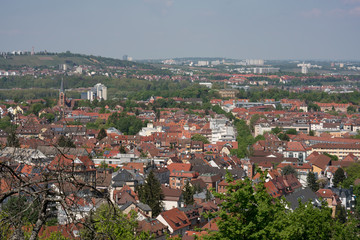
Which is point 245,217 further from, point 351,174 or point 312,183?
point 351,174

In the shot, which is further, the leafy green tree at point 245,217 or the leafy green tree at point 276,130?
the leafy green tree at point 276,130

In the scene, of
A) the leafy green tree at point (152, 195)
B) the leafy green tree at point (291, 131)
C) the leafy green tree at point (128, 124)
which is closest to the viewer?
the leafy green tree at point (152, 195)

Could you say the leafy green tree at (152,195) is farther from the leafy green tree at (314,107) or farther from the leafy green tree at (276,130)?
the leafy green tree at (314,107)

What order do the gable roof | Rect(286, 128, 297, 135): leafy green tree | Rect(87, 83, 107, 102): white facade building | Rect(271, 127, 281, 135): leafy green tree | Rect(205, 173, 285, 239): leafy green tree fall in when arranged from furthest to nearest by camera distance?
1. Rect(87, 83, 107, 102): white facade building
2. Rect(286, 128, 297, 135): leafy green tree
3. Rect(271, 127, 281, 135): leafy green tree
4. the gable roof
5. Rect(205, 173, 285, 239): leafy green tree

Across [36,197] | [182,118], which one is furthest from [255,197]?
[182,118]

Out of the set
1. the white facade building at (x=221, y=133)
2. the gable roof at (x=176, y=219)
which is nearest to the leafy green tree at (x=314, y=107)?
the white facade building at (x=221, y=133)

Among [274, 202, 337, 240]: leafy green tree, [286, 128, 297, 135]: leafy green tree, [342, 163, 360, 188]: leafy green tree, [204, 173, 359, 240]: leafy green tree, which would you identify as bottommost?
[286, 128, 297, 135]: leafy green tree

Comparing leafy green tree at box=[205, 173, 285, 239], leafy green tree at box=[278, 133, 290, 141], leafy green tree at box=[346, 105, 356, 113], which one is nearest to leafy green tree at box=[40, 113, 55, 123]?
leafy green tree at box=[278, 133, 290, 141]

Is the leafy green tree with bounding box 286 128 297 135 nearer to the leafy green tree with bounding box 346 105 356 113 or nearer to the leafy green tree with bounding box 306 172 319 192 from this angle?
the leafy green tree with bounding box 306 172 319 192

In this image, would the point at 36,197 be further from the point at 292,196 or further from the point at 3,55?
the point at 3,55
